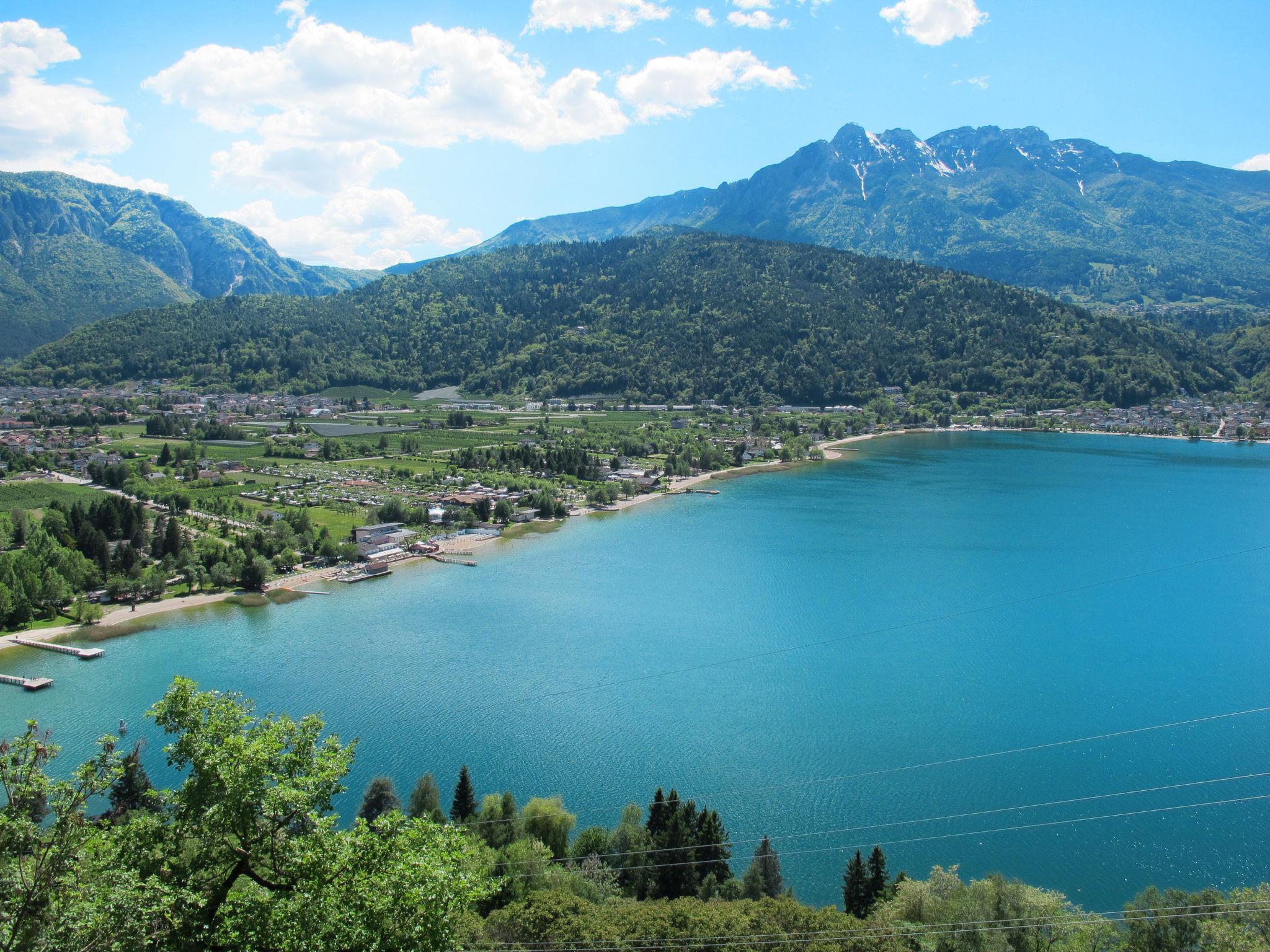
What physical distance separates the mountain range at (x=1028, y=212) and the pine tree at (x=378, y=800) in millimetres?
129940

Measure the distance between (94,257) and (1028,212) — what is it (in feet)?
534

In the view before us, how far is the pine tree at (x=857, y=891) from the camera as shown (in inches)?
422

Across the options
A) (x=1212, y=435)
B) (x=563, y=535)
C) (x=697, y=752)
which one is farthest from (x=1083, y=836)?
(x=1212, y=435)

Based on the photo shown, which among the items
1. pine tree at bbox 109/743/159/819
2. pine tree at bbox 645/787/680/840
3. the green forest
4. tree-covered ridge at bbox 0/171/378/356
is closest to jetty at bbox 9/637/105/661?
pine tree at bbox 109/743/159/819

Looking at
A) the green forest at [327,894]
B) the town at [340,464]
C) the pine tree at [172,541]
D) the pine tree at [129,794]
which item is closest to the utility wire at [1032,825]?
the green forest at [327,894]

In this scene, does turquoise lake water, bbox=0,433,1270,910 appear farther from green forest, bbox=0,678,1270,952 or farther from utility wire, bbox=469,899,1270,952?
green forest, bbox=0,678,1270,952

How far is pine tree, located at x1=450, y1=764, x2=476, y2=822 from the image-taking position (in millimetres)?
12727

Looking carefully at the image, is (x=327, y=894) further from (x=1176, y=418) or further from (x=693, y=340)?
(x=693, y=340)

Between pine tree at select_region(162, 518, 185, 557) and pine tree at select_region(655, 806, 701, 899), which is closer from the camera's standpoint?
pine tree at select_region(655, 806, 701, 899)

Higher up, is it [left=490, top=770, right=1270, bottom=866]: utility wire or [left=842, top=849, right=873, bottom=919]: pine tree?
[left=842, top=849, right=873, bottom=919]: pine tree

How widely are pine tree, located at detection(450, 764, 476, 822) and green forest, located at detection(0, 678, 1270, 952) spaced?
1751mm

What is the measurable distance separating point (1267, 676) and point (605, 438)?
132 ft

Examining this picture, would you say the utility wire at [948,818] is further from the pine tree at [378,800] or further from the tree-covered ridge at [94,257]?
the tree-covered ridge at [94,257]

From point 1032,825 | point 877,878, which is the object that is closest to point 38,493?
point 877,878
